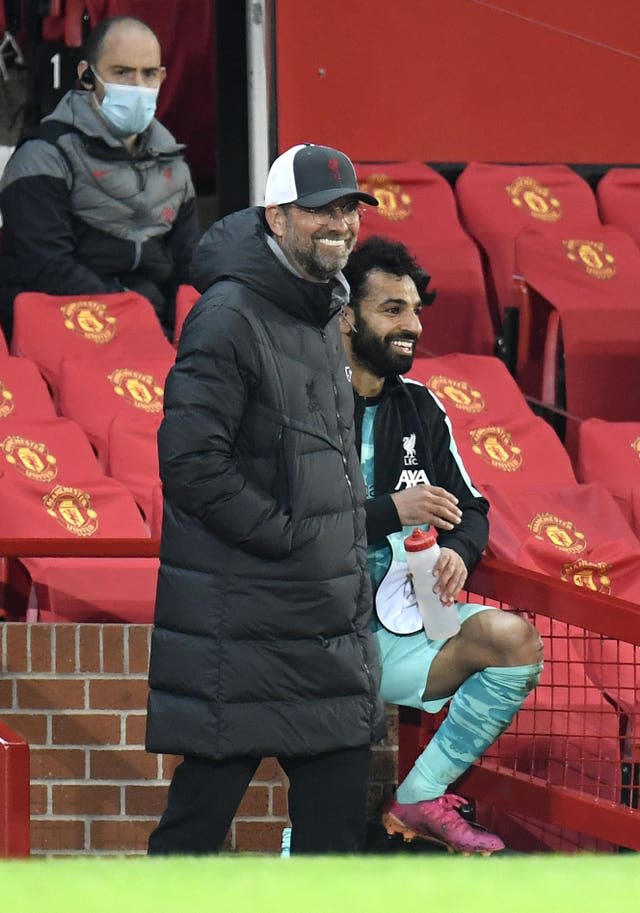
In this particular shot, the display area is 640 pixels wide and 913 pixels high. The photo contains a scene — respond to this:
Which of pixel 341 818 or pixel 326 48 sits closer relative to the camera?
pixel 341 818

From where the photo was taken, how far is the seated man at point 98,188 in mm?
5625

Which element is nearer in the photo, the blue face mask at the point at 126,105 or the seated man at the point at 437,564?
the seated man at the point at 437,564

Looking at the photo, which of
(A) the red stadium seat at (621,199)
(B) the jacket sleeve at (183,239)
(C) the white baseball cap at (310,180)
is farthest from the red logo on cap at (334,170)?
(A) the red stadium seat at (621,199)

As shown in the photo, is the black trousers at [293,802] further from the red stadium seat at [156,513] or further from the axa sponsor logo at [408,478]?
the red stadium seat at [156,513]

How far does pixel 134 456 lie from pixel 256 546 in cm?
193

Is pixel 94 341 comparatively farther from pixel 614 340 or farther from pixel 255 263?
pixel 255 263

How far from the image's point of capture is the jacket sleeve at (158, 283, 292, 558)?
2965mm

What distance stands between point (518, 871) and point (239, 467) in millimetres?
1748

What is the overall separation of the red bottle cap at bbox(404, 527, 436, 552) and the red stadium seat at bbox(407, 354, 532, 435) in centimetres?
178

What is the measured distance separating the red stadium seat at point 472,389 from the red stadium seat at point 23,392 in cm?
111

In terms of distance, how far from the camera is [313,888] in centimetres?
129

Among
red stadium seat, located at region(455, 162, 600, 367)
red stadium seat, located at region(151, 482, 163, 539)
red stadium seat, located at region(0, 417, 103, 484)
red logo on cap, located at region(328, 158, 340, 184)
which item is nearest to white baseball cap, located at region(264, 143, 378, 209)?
red logo on cap, located at region(328, 158, 340, 184)

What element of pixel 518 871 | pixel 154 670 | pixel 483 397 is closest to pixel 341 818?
pixel 154 670

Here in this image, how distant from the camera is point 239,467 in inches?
120
